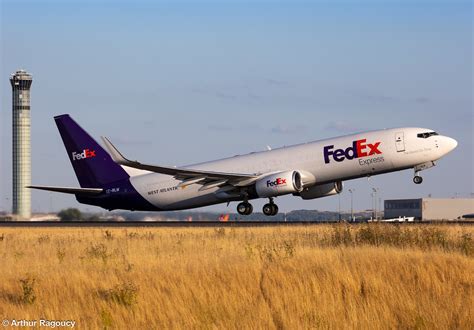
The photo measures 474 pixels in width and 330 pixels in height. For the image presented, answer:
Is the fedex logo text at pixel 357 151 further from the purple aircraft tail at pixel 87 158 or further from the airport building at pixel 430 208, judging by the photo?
the airport building at pixel 430 208

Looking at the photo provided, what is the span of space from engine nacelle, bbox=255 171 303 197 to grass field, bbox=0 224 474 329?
2342 centimetres

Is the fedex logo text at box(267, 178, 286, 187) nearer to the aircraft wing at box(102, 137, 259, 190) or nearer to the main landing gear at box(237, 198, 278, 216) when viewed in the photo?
the aircraft wing at box(102, 137, 259, 190)

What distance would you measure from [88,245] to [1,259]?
6.19 metres

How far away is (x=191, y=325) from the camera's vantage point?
672 inches

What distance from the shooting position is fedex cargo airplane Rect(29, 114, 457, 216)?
159 ft

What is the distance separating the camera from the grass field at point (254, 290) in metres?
17.5

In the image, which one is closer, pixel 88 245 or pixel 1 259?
pixel 1 259

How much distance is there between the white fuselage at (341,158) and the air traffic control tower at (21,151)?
6503 centimetres

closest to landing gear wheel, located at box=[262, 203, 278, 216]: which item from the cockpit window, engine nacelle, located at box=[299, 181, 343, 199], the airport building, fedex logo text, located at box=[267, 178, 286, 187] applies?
engine nacelle, located at box=[299, 181, 343, 199]

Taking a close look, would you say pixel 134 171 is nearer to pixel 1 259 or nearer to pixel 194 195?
pixel 194 195

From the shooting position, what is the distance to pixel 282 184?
1972 inches

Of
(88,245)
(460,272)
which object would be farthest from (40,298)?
(88,245)

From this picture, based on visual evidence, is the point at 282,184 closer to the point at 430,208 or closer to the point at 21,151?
the point at 430,208

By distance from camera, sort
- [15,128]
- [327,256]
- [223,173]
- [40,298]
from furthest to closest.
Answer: [15,128] < [223,173] < [327,256] < [40,298]
